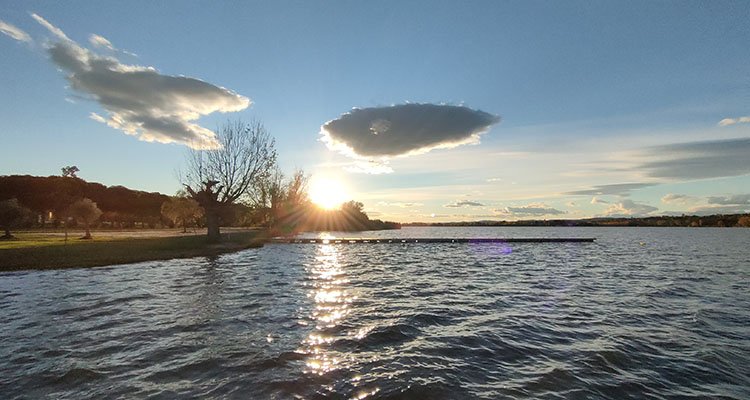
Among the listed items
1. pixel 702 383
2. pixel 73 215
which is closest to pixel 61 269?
pixel 702 383

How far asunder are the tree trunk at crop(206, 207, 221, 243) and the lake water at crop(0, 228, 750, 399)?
1160 inches

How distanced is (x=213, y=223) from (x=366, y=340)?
47681mm

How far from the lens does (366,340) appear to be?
11.6 meters

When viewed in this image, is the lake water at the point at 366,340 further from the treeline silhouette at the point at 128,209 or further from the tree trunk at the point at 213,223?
the treeline silhouette at the point at 128,209

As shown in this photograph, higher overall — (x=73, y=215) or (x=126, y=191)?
(x=126, y=191)

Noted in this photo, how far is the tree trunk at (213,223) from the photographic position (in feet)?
169

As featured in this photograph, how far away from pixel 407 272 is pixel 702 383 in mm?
20485

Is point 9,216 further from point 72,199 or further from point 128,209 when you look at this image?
point 128,209

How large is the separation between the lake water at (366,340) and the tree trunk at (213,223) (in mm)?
29467

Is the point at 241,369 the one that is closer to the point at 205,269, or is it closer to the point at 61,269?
the point at 205,269

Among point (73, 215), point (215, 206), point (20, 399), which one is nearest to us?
point (20, 399)

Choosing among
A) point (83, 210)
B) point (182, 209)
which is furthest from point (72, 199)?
point (182, 209)

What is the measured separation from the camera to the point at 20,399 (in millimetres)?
7398

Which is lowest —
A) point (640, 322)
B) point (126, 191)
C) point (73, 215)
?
point (640, 322)
